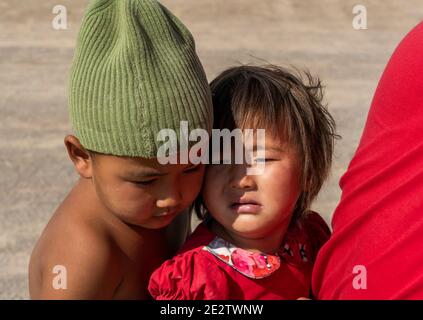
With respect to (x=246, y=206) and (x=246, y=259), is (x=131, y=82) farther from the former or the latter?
→ (x=246, y=259)

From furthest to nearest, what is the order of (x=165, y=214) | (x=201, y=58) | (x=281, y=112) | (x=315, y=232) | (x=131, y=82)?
(x=201, y=58), (x=315, y=232), (x=281, y=112), (x=165, y=214), (x=131, y=82)

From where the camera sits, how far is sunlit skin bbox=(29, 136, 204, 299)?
1782 millimetres

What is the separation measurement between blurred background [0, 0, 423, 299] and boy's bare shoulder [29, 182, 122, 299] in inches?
52.6

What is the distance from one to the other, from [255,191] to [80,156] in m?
0.39

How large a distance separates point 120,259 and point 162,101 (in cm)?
44

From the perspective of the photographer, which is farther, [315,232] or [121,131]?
[315,232]

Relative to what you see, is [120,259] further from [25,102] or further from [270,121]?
[25,102]

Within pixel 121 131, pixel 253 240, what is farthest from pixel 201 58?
pixel 121 131

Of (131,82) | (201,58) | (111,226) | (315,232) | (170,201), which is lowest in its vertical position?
(201,58)

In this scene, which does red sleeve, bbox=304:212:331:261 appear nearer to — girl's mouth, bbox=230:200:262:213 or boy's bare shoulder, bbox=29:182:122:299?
girl's mouth, bbox=230:200:262:213

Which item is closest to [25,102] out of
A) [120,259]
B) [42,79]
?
[42,79]

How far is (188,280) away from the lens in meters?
1.90

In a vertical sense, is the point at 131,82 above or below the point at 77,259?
above

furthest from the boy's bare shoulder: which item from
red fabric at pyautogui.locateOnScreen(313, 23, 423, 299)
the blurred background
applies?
the blurred background
